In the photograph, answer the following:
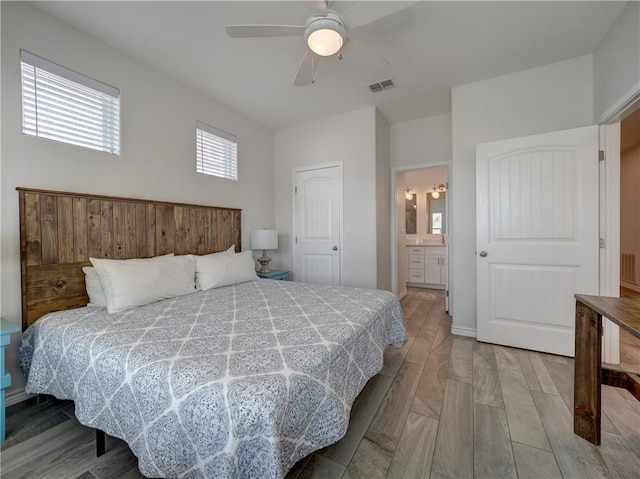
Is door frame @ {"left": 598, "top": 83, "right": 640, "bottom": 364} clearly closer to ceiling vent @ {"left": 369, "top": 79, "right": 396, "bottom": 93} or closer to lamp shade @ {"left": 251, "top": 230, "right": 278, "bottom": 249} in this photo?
ceiling vent @ {"left": 369, "top": 79, "right": 396, "bottom": 93}

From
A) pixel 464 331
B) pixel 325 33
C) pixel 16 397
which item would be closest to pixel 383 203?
pixel 464 331

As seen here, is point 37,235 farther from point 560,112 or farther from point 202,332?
point 560,112

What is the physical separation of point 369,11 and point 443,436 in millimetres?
2374

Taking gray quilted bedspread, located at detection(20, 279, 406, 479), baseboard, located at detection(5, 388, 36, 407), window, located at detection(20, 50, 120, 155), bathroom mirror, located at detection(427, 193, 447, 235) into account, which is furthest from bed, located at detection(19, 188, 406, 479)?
bathroom mirror, located at detection(427, 193, 447, 235)

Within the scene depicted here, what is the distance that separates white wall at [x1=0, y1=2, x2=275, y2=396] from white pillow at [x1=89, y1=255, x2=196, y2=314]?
548mm

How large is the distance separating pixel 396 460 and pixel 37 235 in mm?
2578

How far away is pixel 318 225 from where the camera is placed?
3773mm

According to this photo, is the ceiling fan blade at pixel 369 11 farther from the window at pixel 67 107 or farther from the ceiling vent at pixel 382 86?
the window at pixel 67 107

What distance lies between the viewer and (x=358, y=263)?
3477mm

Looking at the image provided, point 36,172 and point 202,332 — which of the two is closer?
point 202,332

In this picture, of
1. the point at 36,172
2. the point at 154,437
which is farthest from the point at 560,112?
the point at 36,172

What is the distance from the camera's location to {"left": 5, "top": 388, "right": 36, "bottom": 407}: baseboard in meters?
1.72

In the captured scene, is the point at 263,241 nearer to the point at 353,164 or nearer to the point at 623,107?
the point at 353,164

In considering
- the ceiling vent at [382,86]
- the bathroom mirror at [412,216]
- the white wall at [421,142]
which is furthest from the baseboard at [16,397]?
the bathroom mirror at [412,216]
